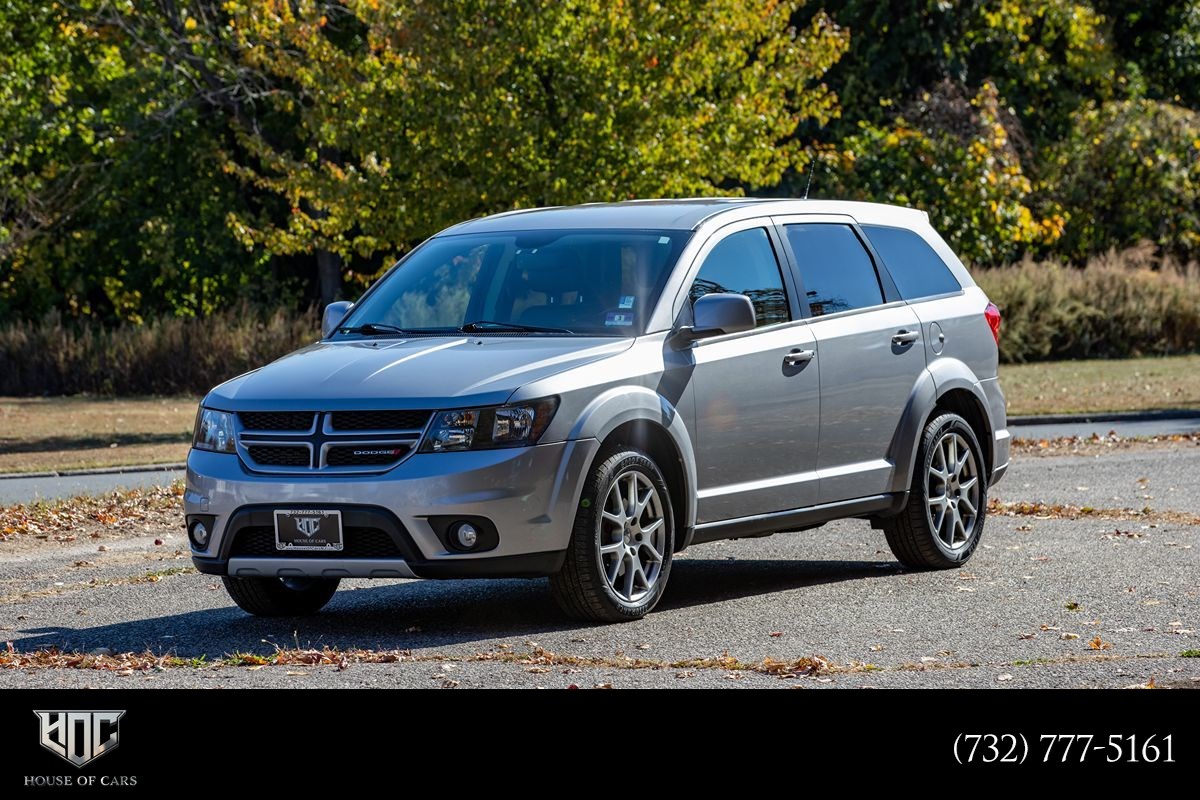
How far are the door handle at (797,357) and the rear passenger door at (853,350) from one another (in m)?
0.09

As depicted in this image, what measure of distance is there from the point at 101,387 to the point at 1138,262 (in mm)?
20118

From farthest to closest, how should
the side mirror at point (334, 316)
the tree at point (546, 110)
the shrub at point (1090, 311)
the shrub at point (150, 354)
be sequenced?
the shrub at point (1090, 311) < the shrub at point (150, 354) < the tree at point (546, 110) < the side mirror at point (334, 316)

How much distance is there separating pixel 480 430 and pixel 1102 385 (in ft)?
71.8

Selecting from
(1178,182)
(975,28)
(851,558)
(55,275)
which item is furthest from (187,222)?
(851,558)

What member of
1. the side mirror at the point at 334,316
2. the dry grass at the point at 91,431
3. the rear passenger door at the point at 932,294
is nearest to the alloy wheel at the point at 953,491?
the rear passenger door at the point at 932,294

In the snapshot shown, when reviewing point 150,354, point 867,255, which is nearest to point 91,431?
point 150,354

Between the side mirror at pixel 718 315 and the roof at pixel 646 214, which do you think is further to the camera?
the roof at pixel 646 214

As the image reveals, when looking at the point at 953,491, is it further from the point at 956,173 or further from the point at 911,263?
the point at 956,173

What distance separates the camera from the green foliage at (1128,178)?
41219 mm

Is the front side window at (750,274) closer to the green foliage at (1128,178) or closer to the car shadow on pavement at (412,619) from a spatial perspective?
the car shadow on pavement at (412,619)

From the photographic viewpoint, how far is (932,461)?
10.7 m

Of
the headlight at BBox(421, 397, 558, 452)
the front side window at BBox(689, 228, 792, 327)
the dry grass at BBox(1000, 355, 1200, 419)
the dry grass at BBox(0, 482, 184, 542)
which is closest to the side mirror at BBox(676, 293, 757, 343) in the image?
the front side window at BBox(689, 228, 792, 327)

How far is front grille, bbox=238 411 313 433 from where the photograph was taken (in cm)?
857

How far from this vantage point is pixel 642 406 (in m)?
8.84
